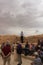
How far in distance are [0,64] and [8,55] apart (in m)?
3.88

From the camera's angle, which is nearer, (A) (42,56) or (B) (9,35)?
(A) (42,56)

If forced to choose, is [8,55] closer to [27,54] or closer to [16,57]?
[16,57]

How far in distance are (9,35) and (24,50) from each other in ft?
119

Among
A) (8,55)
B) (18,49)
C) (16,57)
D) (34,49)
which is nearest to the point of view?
(8,55)

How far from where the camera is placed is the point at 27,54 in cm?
2933

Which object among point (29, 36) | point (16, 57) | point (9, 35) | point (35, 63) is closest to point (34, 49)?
point (16, 57)

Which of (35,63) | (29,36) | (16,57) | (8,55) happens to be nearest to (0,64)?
(16,57)

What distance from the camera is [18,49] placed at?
21.8 meters

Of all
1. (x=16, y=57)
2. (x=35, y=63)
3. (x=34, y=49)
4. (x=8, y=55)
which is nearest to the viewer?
(x=35, y=63)

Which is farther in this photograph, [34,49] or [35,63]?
[34,49]

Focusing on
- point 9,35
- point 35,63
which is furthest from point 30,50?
point 9,35

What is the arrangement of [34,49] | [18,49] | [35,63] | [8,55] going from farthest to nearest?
[34,49], [18,49], [8,55], [35,63]

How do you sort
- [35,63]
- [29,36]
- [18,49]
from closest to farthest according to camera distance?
1. [35,63]
2. [18,49]
3. [29,36]

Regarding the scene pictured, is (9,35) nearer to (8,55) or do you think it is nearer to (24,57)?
(24,57)
